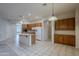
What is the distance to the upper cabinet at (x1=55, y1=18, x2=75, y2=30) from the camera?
6.79 metres

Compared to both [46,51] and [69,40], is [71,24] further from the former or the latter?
[46,51]

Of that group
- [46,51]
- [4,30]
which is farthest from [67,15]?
[4,30]

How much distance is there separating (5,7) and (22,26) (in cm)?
127

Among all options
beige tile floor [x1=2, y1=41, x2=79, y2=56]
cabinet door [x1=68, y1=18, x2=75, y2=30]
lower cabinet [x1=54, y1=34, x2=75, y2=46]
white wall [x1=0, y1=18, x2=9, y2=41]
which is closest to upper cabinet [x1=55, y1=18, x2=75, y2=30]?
cabinet door [x1=68, y1=18, x2=75, y2=30]

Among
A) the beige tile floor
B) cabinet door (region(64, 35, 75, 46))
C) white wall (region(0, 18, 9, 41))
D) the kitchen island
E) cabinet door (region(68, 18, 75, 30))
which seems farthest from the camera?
white wall (region(0, 18, 9, 41))

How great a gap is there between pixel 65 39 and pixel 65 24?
0.94m

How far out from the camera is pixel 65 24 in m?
7.27

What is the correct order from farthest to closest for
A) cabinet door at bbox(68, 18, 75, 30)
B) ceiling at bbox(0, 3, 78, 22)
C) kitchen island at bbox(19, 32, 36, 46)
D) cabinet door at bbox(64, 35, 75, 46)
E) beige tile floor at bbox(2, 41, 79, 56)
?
kitchen island at bbox(19, 32, 36, 46) → cabinet door at bbox(68, 18, 75, 30) → cabinet door at bbox(64, 35, 75, 46) → ceiling at bbox(0, 3, 78, 22) → beige tile floor at bbox(2, 41, 79, 56)

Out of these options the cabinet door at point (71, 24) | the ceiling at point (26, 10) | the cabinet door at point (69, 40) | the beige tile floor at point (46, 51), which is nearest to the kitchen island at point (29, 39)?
the beige tile floor at point (46, 51)

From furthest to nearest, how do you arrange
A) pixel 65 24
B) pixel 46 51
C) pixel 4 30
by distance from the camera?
Answer: pixel 4 30, pixel 65 24, pixel 46 51

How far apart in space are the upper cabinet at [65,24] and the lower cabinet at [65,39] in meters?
0.52

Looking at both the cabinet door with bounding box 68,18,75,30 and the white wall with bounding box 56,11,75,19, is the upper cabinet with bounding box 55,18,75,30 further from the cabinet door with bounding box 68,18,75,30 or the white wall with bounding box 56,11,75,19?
the white wall with bounding box 56,11,75,19

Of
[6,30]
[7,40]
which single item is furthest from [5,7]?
[7,40]

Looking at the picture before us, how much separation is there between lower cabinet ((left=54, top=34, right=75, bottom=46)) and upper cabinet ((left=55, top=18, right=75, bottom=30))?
0.52m
